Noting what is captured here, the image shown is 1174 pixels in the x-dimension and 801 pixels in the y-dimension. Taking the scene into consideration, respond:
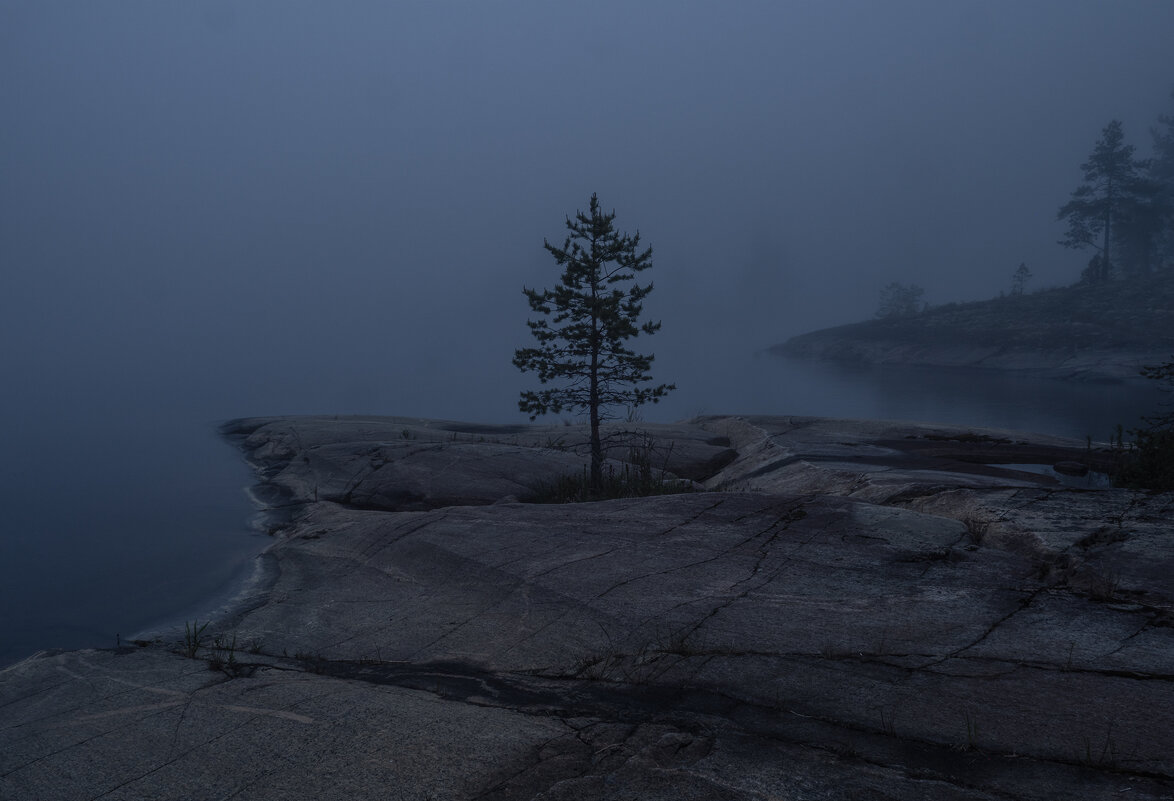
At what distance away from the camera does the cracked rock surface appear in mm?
4609

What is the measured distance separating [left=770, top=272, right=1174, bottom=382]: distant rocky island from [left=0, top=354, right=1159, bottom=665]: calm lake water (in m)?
4.44

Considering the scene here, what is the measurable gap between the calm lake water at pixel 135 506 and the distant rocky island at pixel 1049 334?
4444mm

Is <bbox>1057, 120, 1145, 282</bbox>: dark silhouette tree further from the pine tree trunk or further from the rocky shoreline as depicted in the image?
the pine tree trunk

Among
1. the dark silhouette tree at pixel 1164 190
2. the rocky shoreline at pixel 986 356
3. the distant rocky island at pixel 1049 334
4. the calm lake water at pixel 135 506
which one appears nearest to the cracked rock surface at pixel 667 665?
the calm lake water at pixel 135 506

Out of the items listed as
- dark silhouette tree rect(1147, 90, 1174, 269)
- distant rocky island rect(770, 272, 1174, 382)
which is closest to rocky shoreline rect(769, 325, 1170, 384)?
distant rocky island rect(770, 272, 1174, 382)

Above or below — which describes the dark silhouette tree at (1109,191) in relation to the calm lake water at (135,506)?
above

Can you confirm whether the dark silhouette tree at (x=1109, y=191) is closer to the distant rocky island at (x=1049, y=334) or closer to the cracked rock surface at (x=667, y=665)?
the distant rocky island at (x=1049, y=334)

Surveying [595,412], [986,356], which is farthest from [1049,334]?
[595,412]

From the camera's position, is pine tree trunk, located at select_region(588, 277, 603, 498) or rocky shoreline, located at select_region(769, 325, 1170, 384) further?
rocky shoreline, located at select_region(769, 325, 1170, 384)

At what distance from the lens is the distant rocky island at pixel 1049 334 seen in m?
50.6

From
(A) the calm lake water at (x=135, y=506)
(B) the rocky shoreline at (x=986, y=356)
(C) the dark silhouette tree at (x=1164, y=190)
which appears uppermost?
(C) the dark silhouette tree at (x=1164, y=190)

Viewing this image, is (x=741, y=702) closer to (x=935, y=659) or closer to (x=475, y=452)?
(x=935, y=659)

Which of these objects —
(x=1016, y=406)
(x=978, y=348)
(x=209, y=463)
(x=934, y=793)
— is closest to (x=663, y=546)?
(x=934, y=793)

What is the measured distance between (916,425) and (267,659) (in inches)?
694
